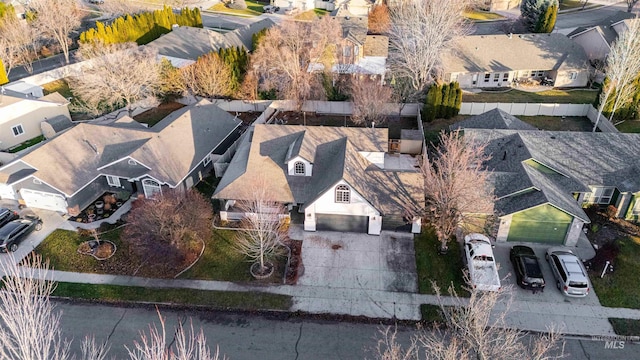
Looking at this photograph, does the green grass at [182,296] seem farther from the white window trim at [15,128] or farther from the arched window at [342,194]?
the white window trim at [15,128]

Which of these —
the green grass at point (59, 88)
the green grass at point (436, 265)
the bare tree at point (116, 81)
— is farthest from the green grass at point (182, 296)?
the green grass at point (59, 88)

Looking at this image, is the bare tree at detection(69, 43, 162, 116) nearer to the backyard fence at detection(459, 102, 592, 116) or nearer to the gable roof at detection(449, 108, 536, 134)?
the gable roof at detection(449, 108, 536, 134)

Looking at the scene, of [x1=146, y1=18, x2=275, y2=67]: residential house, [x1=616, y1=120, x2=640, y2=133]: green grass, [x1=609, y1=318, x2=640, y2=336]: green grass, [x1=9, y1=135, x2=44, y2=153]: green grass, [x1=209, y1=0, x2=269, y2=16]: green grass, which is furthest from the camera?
[x1=209, y1=0, x2=269, y2=16]: green grass

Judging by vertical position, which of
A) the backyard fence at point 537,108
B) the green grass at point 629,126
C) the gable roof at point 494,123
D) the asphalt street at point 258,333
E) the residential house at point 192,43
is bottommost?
the asphalt street at point 258,333

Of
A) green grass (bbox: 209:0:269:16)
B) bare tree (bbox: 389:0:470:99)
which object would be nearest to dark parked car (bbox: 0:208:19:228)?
bare tree (bbox: 389:0:470:99)

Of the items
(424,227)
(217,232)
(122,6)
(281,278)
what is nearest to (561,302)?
(424,227)

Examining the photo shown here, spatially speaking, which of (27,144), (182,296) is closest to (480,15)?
(27,144)
